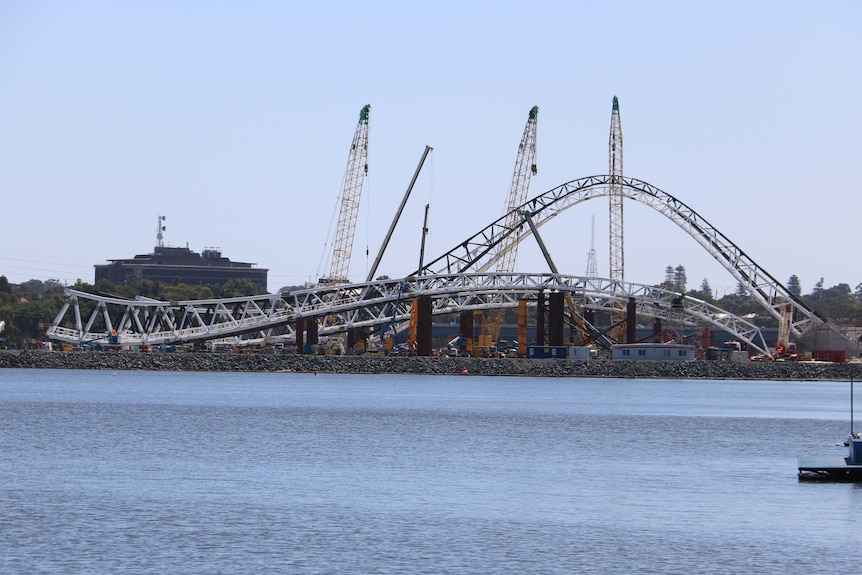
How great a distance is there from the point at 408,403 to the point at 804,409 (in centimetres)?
2688

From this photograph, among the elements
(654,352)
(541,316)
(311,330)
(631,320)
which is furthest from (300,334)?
(654,352)

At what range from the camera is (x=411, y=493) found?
41906 mm

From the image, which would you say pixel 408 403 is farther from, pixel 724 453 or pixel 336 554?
pixel 336 554

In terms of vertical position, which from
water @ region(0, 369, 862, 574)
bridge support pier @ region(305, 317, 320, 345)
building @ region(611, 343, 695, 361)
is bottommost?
water @ region(0, 369, 862, 574)

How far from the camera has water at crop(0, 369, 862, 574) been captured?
1259 inches

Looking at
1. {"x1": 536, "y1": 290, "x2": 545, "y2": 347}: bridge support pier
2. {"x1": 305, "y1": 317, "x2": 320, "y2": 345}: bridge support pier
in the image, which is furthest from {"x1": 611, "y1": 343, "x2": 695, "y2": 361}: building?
{"x1": 305, "y1": 317, "x2": 320, "y2": 345}: bridge support pier

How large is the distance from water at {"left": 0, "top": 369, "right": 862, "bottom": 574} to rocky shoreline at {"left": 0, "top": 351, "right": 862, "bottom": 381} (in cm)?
6109

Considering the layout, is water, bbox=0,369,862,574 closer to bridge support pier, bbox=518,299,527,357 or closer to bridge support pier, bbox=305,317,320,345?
bridge support pier, bbox=305,317,320,345

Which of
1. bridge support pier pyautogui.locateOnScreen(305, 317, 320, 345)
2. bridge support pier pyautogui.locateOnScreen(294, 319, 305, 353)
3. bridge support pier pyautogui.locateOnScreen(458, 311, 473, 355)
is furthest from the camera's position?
bridge support pier pyautogui.locateOnScreen(458, 311, 473, 355)

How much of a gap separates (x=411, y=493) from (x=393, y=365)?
334ft

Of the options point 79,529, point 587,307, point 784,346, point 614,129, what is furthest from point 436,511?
point 614,129

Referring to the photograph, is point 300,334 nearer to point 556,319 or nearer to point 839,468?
point 556,319

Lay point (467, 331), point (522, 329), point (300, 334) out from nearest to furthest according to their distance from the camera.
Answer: point (300, 334) < point (522, 329) < point (467, 331)

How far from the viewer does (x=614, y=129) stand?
607 ft
